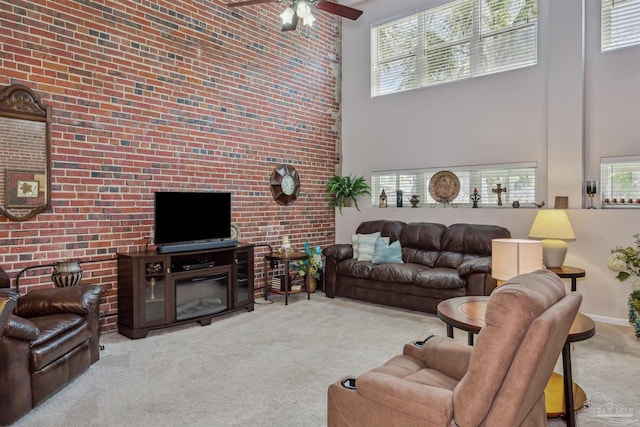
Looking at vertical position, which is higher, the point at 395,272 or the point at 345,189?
the point at 345,189

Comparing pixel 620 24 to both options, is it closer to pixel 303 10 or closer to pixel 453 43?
pixel 453 43

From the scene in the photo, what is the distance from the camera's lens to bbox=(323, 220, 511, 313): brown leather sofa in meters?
4.61

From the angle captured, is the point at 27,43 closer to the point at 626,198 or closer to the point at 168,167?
the point at 168,167

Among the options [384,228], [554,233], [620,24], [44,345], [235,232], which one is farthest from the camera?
[384,228]

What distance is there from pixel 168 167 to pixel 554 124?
4.53 metres

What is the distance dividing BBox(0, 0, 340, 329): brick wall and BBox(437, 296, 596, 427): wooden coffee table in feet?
10.8

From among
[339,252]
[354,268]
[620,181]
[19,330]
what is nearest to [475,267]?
[354,268]

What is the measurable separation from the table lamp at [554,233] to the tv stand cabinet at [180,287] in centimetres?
329

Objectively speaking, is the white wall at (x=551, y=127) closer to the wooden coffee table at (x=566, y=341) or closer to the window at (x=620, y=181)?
the window at (x=620, y=181)

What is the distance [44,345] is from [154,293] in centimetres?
142

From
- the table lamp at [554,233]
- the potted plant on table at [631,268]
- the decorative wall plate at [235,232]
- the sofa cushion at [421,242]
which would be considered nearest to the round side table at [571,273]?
the table lamp at [554,233]

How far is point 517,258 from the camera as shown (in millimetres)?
2502

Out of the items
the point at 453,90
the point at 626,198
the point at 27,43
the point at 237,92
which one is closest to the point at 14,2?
the point at 27,43

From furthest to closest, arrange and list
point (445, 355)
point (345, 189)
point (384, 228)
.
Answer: point (345, 189), point (384, 228), point (445, 355)
